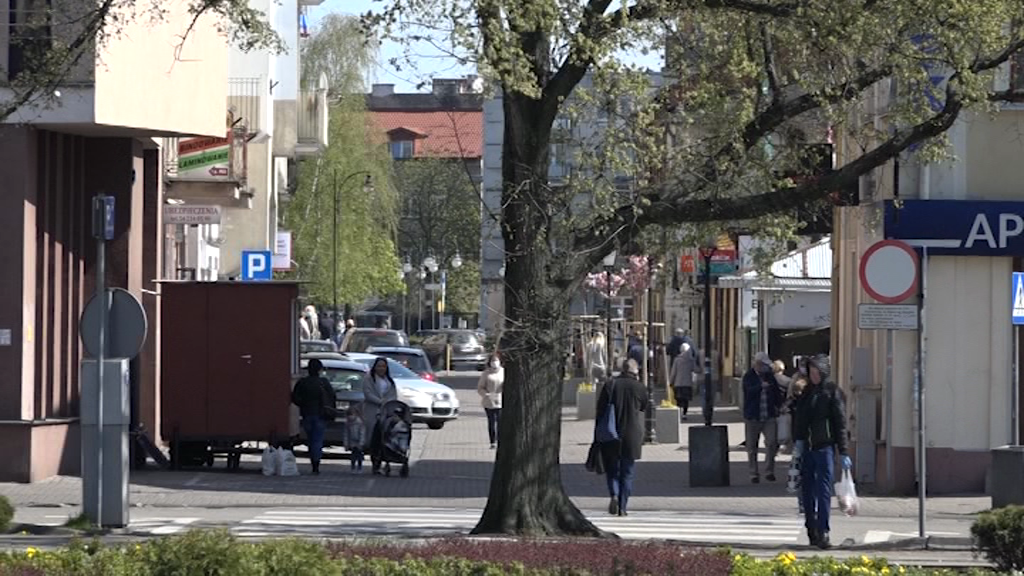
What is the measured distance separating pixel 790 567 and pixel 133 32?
15209 mm

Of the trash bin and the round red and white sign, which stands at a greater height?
the round red and white sign

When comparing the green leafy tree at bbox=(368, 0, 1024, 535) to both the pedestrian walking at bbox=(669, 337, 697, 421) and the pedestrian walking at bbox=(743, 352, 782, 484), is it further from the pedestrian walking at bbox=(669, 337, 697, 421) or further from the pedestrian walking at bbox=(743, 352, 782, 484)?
the pedestrian walking at bbox=(669, 337, 697, 421)

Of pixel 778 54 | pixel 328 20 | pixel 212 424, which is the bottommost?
pixel 212 424

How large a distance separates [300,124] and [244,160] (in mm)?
14724

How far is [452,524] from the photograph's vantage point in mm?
20375

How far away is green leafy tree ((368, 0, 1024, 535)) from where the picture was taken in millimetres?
16781

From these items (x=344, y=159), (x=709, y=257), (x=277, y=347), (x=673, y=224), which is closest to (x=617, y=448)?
(x=673, y=224)

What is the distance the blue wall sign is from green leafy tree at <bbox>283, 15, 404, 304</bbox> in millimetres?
51687

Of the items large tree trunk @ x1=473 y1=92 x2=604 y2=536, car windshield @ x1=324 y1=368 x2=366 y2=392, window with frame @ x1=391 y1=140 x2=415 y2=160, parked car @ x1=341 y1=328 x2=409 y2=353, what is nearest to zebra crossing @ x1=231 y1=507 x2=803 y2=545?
large tree trunk @ x1=473 y1=92 x2=604 y2=536

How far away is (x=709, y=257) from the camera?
35.9 meters

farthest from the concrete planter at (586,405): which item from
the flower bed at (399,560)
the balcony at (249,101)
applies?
the flower bed at (399,560)

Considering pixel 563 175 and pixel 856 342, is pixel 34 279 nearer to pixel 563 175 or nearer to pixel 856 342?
pixel 563 175

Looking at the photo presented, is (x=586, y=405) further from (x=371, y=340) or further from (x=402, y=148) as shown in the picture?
(x=402, y=148)

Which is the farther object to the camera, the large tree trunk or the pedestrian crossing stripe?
the pedestrian crossing stripe
